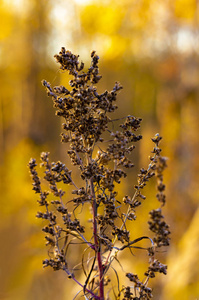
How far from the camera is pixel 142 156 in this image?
6.70 meters

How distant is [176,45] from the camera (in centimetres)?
515

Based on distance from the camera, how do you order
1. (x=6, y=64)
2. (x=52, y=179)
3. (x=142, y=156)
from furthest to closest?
(x=142, y=156) → (x=6, y=64) → (x=52, y=179)

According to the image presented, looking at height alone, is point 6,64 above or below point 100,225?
above

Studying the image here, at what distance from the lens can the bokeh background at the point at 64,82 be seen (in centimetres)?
472

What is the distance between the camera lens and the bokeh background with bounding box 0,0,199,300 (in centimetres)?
472

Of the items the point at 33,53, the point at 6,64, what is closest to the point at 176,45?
the point at 33,53

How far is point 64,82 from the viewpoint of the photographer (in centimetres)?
518

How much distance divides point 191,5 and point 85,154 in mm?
4694

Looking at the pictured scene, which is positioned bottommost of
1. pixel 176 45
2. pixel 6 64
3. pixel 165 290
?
pixel 165 290

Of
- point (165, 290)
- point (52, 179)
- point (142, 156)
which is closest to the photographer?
point (52, 179)

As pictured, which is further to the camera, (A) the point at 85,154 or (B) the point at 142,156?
(B) the point at 142,156

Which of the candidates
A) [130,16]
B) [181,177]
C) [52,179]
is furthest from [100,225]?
[130,16]

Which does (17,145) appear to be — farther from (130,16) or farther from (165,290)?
(165,290)

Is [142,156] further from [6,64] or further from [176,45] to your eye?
[6,64]
